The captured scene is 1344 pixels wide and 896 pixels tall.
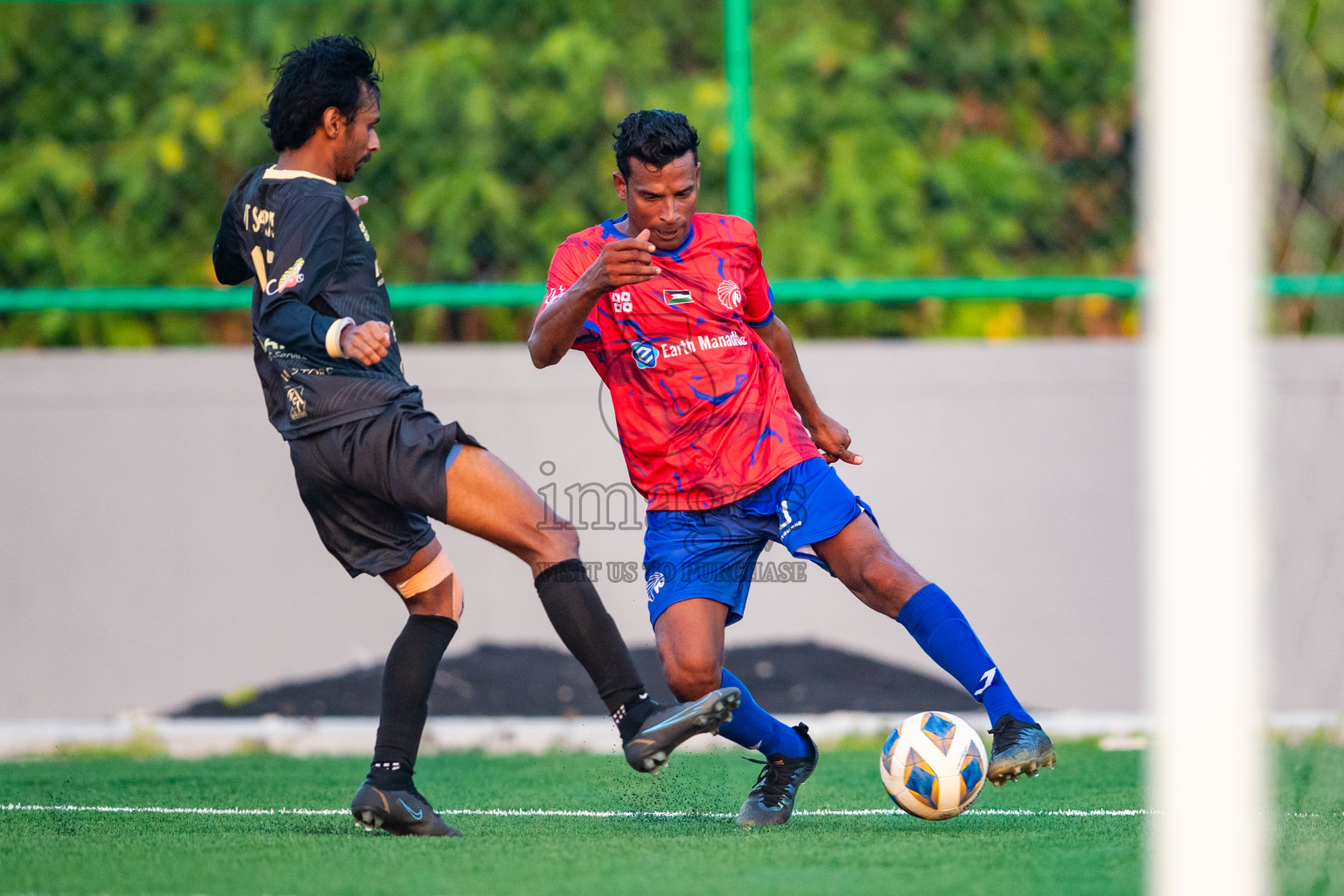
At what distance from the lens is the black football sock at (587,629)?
3693 millimetres

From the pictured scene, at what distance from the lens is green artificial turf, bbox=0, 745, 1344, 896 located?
3139mm

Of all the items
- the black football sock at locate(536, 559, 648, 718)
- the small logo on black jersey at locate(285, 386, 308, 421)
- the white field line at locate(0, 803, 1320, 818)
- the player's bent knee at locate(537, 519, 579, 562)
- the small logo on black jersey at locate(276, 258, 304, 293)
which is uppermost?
the small logo on black jersey at locate(276, 258, 304, 293)

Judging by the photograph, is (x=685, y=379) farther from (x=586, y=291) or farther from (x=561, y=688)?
(x=561, y=688)

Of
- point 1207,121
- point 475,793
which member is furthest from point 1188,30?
point 475,793

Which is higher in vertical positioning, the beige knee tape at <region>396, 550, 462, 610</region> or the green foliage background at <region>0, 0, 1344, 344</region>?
the green foliage background at <region>0, 0, 1344, 344</region>

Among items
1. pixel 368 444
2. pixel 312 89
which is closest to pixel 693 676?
pixel 368 444

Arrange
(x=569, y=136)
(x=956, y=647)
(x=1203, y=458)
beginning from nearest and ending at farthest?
(x=1203, y=458)
(x=956, y=647)
(x=569, y=136)

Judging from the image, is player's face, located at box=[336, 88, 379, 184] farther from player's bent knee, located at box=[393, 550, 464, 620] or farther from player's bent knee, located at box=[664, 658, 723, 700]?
player's bent knee, located at box=[664, 658, 723, 700]

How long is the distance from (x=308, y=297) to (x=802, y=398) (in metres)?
1.47

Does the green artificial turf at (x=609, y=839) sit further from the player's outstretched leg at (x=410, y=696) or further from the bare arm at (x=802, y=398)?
the bare arm at (x=802, y=398)

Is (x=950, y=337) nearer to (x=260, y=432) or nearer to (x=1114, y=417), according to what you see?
(x=1114, y=417)

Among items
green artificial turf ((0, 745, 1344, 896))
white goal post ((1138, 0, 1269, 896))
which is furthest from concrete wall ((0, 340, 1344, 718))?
white goal post ((1138, 0, 1269, 896))

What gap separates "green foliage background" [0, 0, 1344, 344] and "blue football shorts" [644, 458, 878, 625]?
2678 mm

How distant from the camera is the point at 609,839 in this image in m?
3.72
